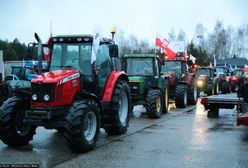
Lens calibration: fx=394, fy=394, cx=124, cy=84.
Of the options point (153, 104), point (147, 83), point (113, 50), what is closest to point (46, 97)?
point (113, 50)

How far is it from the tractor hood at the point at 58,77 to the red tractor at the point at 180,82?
335 inches

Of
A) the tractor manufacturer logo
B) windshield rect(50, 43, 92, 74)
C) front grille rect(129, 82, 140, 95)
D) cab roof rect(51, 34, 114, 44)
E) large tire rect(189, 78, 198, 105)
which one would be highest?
cab roof rect(51, 34, 114, 44)

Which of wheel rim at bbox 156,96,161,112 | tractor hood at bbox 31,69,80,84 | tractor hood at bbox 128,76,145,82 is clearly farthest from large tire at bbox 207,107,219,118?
tractor hood at bbox 31,69,80,84

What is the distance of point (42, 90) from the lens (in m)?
7.63

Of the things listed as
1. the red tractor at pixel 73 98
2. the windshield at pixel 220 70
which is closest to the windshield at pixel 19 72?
the windshield at pixel 220 70

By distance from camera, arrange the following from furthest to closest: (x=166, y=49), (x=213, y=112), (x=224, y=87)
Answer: (x=224, y=87)
(x=166, y=49)
(x=213, y=112)

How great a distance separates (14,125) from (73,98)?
131 centimetres

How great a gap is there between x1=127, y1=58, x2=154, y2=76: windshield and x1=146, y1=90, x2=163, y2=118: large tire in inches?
40.2

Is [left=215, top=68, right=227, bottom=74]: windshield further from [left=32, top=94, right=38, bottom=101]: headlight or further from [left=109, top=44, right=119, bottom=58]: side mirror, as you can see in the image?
[left=32, top=94, right=38, bottom=101]: headlight

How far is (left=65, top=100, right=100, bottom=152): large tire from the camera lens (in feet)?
24.0

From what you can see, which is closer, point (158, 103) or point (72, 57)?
point (72, 57)

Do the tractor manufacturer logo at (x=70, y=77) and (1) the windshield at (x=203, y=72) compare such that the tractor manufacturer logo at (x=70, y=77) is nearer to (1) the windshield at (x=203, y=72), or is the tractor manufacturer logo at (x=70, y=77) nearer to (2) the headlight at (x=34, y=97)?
(2) the headlight at (x=34, y=97)

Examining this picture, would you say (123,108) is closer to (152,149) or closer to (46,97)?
(152,149)

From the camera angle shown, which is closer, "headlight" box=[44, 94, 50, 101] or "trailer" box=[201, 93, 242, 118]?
"headlight" box=[44, 94, 50, 101]
